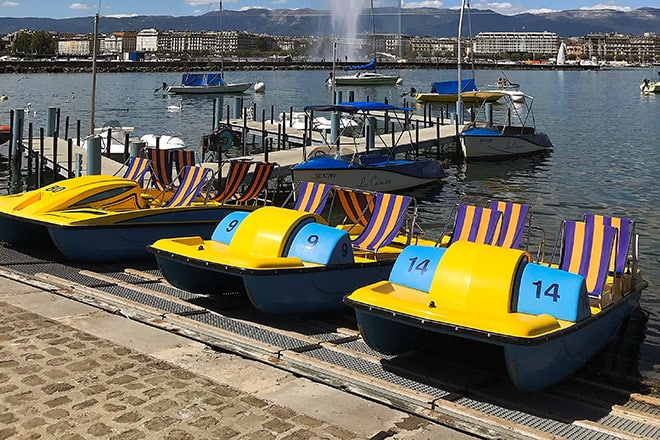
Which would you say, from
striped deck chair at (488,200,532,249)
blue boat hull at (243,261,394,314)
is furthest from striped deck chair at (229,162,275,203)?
striped deck chair at (488,200,532,249)

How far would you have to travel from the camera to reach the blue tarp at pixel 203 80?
80.1 m

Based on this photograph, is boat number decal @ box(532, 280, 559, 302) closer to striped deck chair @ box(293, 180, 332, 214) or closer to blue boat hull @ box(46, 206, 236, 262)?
striped deck chair @ box(293, 180, 332, 214)

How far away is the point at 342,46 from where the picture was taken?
5017 inches

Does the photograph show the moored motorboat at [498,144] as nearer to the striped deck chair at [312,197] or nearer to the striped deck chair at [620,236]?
the striped deck chair at [312,197]

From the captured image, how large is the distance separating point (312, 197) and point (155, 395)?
6.72m

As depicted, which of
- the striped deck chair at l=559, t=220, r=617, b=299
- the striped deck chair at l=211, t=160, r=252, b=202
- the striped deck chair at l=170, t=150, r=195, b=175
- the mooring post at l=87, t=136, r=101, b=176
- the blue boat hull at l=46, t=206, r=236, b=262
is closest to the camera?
the striped deck chair at l=559, t=220, r=617, b=299

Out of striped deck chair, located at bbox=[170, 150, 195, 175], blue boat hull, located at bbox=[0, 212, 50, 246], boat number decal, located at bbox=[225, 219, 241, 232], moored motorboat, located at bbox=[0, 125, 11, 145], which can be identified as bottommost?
blue boat hull, located at bbox=[0, 212, 50, 246]

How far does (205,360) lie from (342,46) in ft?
403

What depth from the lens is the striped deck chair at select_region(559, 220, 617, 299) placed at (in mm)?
9719

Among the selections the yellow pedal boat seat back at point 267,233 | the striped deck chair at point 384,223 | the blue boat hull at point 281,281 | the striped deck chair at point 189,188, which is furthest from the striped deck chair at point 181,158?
the yellow pedal boat seat back at point 267,233

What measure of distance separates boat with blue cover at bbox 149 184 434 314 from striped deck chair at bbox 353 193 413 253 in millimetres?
572

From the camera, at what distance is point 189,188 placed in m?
14.5

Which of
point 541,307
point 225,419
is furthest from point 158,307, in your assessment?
point 541,307

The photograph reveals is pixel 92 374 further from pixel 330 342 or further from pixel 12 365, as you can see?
pixel 330 342
